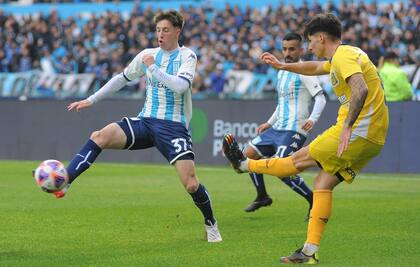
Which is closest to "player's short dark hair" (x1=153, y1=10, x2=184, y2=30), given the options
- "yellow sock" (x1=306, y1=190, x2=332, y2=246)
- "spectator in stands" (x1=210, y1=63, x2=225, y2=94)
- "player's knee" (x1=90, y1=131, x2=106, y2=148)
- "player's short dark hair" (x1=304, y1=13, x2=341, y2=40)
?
"player's knee" (x1=90, y1=131, x2=106, y2=148)

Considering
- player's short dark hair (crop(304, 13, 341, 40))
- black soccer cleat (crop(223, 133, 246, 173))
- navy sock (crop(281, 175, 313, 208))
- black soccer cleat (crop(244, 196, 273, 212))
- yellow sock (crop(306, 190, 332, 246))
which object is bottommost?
black soccer cleat (crop(244, 196, 273, 212))

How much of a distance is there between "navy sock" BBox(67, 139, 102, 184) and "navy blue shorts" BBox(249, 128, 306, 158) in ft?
11.5

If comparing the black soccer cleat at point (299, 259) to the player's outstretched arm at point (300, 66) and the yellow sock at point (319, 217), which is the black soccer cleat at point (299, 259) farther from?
the player's outstretched arm at point (300, 66)

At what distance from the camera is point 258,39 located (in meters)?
28.1

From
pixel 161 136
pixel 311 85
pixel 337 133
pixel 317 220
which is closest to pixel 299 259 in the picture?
pixel 317 220

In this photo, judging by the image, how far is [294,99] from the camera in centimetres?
1302

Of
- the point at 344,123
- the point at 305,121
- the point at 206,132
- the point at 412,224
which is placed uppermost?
the point at 344,123

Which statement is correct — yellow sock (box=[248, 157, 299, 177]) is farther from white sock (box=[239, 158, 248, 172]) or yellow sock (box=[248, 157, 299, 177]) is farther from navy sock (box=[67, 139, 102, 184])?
navy sock (box=[67, 139, 102, 184])

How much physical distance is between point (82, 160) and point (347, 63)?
291 cm

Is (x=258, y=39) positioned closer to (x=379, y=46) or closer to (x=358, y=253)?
(x=379, y=46)

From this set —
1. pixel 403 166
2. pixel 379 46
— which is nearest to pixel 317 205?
pixel 403 166

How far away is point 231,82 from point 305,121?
1362cm

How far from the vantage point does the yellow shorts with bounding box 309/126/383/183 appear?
851cm

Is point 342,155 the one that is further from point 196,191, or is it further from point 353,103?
point 196,191
